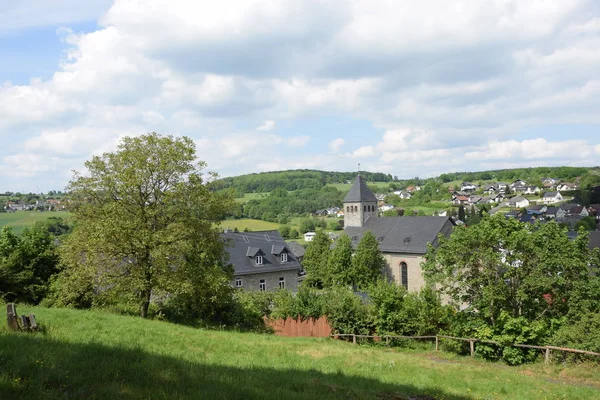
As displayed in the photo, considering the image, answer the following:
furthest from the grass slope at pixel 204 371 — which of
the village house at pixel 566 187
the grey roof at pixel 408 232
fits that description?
the village house at pixel 566 187

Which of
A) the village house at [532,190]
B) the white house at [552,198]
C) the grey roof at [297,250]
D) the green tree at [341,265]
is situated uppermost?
the village house at [532,190]

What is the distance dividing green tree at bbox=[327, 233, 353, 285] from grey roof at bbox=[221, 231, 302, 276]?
8.20 meters

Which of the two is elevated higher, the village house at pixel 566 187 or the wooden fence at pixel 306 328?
the village house at pixel 566 187

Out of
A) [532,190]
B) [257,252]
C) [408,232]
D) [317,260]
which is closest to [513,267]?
[257,252]

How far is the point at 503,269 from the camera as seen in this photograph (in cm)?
2172

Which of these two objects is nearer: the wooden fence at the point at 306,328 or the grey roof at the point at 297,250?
the wooden fence at the point at 306,328

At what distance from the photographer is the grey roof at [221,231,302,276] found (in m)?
44.6

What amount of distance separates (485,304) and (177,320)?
53.5ft

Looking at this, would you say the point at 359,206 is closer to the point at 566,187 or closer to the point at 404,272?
the point at 404,272

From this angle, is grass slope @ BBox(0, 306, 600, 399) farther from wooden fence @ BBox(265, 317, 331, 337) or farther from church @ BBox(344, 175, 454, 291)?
church @ BBox(344, 175, 454, 291)

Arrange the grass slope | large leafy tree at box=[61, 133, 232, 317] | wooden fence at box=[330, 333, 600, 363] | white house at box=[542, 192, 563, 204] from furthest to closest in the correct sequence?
white house at box=[542, 192, 563, 204]
large leafy tree at box=[61, 133, 232, 317]
wooden fence at box=[330, 333, 600, 363]
the grass slope

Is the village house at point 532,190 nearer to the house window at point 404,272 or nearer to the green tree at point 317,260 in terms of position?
the green tree at point 317,260

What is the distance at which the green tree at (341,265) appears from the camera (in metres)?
53.7

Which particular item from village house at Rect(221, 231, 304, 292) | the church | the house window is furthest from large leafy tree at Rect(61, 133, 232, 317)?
the house window
